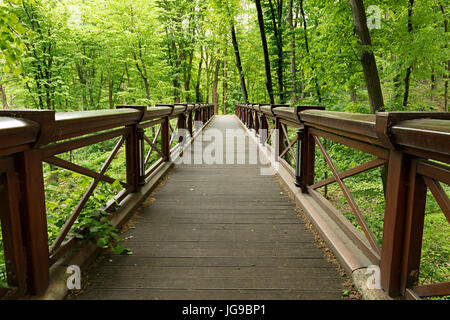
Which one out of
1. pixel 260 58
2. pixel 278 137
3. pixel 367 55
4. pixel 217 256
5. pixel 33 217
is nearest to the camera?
pixel 33 217

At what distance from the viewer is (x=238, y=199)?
459 centimetres

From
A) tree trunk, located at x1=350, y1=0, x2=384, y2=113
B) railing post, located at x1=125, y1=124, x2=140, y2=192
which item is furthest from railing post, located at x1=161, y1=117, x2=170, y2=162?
tree trunk, located at x1=350, y1=0, x2=384, y2=113

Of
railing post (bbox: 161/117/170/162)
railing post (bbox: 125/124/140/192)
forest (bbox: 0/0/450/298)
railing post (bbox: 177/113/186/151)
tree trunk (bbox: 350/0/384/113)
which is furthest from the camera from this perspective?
railing post (bbox: 177/113/186/151)

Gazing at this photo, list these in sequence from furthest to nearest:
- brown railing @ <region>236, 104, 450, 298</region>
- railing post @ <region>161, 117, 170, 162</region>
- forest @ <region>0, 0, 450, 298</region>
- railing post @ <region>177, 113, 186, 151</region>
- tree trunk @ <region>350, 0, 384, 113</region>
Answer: railing post @ <region>177, 113, 186, 151</region>
railing post @ <region>161, 117, 170, 162</region>
tree trunk @ <region>350, 0, 384, 113</region>
forest @ <region>0, 0, 450, 298</region>
brown railing @ <region>236, 104, 450, 298</region>

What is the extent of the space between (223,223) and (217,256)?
81 cm

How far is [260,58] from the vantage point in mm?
17297

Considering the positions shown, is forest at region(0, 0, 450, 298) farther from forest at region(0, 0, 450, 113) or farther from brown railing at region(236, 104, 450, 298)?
brown railing at region(236, 104, 450, 298)

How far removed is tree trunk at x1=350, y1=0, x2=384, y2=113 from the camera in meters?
5.06

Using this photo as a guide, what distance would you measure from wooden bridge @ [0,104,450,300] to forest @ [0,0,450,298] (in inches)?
15.5

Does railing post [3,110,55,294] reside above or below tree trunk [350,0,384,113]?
below

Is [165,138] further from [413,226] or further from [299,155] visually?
[413,226]

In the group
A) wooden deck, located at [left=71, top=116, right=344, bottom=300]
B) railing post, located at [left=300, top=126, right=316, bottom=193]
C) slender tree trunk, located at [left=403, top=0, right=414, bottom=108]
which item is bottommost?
wooden deck, located at [left=71, top=116, right=344, bottom=300]

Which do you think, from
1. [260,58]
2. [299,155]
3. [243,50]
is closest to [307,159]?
[299,155]
